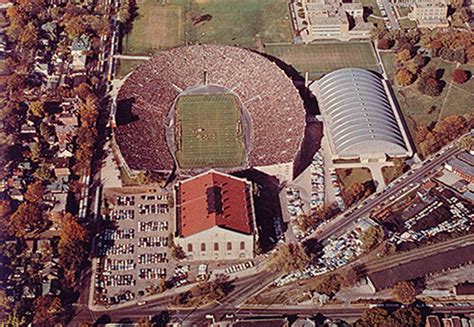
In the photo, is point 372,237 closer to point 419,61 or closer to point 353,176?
point 353,176

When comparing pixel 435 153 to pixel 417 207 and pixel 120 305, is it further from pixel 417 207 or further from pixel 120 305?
pixel 120 305

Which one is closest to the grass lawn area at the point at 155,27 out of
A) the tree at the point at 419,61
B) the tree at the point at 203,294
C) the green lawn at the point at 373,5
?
the green lawn at the point at 373,5

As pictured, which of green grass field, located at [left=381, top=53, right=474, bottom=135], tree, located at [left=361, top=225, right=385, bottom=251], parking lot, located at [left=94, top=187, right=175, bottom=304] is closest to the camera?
parking lot, located at [left=94, top=187, right=175, bottom=304]

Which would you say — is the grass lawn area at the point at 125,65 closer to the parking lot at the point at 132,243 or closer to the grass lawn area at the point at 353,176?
the parking lot at the point at 132,243

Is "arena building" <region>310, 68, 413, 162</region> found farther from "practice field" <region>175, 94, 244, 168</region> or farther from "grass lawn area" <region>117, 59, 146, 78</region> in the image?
"grass lawn area" <region>117, 59, 146, 78</region>

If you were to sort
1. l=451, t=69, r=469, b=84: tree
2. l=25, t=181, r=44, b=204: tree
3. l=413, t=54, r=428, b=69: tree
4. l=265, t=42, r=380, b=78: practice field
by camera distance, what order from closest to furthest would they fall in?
l=25, t=181, r=44, b=204: tree → l=451, t=69, r=469, b=84: tree → l=413, t=54, r=428, b=69: tree → l=265, t=42, r=380, b=78: practice field

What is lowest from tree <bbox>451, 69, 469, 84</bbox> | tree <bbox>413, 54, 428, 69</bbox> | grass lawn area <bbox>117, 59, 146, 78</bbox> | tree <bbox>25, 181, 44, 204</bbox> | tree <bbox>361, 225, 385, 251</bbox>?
tree <bbox>361, 225, 385, 251</bbox>

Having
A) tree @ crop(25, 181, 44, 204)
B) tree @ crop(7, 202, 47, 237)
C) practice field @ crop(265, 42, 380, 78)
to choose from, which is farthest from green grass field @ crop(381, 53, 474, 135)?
tree @ crop(7, 202, 47, 237)
